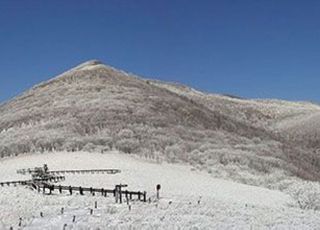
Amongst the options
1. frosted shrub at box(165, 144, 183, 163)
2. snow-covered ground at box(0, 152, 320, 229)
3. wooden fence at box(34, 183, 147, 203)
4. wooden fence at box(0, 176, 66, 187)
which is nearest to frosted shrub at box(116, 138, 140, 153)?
frosted shrub at box(165, 144, 183, 163)

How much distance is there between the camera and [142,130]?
73562 millimetres

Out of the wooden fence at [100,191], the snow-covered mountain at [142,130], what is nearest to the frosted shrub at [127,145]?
the snow-covered mountain at [142,130]

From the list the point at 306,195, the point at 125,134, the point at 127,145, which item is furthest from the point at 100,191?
the point at 125,134

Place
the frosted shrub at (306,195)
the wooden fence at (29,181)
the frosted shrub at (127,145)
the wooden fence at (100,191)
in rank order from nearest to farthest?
the wooden fence at (100,191), the frosted shrub at (306,195), the wooden fence at (29,181), the frosted shrub at (127,145)

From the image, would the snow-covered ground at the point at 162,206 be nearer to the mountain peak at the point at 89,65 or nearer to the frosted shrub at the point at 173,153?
the frosted shrub at the point at 173,153

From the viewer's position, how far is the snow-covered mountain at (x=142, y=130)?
2584 inches

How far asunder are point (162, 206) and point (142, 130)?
35.3 metres

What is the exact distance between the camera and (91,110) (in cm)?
8194

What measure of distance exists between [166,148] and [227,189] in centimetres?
1671

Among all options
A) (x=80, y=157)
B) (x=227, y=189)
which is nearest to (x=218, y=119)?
(x=80, y=157)

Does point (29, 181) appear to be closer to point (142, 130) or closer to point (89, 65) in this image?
point (142, 130)

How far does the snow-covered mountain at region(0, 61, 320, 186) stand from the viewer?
65.6 metres

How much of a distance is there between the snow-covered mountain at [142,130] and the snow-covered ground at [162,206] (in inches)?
284

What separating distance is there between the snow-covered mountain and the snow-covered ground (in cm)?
720
